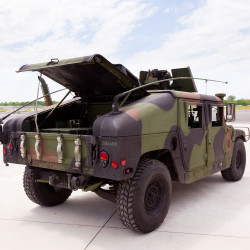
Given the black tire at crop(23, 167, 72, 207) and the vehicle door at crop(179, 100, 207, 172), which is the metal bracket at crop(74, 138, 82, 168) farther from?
the vehicle door at crop(179, 100, 207, 172)

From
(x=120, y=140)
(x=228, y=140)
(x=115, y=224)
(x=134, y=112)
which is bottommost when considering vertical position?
(x=115, y=224)

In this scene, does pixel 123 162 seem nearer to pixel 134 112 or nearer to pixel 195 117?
pixel 134 112

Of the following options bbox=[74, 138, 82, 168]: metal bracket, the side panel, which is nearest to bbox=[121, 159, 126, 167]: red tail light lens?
the side panel

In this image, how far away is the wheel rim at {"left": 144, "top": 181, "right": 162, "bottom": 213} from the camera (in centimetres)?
415

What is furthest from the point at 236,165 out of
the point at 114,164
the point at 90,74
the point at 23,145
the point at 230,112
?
the point at 23,145

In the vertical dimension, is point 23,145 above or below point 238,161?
above

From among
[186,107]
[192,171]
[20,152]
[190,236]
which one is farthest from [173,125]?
[20,152]

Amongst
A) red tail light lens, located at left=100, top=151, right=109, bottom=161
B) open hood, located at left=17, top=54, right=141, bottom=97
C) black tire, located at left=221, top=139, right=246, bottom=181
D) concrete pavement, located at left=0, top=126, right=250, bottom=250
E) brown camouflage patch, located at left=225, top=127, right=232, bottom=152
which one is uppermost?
open hood, located at left=17, top=54, right=141, bottom=97

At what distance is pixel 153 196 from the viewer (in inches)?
167

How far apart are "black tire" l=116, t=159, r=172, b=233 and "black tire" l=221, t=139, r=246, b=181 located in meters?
2.62

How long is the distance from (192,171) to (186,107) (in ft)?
3.20

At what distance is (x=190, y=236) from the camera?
3943 millimetres

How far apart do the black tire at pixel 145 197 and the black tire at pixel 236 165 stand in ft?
8.58

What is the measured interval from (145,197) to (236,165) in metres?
3.51
